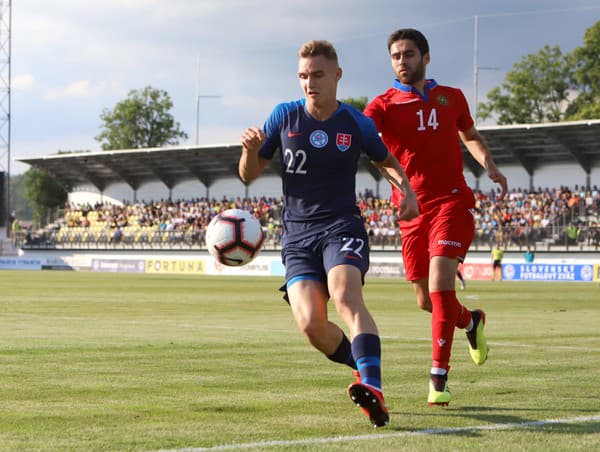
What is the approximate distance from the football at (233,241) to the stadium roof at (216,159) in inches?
1762

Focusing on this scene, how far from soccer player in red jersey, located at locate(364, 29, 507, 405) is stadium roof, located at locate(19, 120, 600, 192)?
44.2 meters

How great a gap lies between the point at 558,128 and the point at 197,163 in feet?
84.8

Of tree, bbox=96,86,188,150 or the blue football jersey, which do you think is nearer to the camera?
the blue football jersey

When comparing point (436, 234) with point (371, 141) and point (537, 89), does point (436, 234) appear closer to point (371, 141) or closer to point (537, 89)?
point (371, 141)

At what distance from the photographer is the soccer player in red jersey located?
25.8ft

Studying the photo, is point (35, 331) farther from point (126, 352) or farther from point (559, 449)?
point (559, 449)

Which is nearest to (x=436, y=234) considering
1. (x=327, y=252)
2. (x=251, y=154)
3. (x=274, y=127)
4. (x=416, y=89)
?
(x=416, y=89)


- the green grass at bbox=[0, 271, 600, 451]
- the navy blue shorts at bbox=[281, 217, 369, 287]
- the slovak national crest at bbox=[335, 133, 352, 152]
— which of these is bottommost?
the green grass at bbox=[0, 271, 600, 451]

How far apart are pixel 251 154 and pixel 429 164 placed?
185 cm

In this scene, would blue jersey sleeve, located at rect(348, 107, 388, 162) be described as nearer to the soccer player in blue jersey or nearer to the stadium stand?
the soccer player in blue jersey

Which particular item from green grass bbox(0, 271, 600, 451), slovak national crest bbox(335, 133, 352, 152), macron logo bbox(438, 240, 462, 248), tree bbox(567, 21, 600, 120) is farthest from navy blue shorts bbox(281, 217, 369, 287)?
tree bbox(567, 21, 600, 120)

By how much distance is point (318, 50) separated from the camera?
266 inches

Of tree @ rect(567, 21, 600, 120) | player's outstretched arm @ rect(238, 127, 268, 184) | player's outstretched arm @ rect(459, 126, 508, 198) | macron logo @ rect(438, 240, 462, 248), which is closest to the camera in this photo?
player's outstretched arm @ rect(238, 127, 268, 184)

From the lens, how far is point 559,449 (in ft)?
17.4
